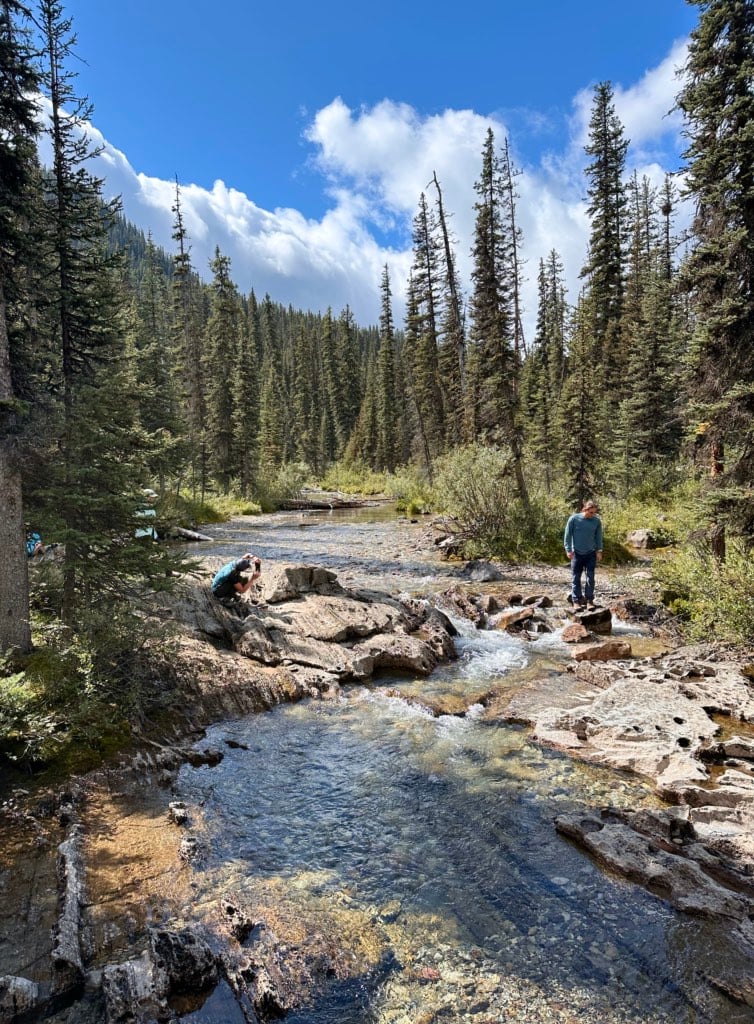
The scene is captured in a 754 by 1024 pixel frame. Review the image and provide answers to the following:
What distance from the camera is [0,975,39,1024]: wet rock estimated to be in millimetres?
3250

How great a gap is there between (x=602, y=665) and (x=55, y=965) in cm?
898

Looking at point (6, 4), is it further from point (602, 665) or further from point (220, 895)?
point (602, 665)

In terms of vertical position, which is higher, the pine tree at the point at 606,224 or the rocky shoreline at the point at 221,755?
the pine tree at the point at 606,224

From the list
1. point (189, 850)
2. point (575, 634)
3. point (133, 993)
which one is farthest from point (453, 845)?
point (575, 634)

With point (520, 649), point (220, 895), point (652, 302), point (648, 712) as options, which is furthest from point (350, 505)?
point (220, 895)

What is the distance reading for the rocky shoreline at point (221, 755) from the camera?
3.69 meters

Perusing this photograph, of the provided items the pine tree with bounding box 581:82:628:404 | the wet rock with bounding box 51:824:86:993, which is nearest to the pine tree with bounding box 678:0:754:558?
the wet rock with bounding box 51:824:86:993

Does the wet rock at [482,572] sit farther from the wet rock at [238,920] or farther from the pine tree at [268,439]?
the pine tree at [268,439]

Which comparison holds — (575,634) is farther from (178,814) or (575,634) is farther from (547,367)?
(547,367)

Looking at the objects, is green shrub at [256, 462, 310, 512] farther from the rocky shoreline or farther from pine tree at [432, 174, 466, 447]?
the rocky shoreline

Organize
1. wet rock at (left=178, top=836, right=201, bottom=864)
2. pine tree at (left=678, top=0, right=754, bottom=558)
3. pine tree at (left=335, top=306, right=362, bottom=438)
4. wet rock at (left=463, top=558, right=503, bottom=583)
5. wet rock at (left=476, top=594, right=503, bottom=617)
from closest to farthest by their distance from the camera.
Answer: wet rock at (left=178, top=836, right=201, bottom=864)
pine tree at (left=678, top=0, right=754, bottom=558)
wet rock at (left=476, top=594, right=503, bottom=617)
wet rock at (left=463, top=558, right=503, bottom=583)
pine tree at (left=335, top=306, right=362, bottom=438)

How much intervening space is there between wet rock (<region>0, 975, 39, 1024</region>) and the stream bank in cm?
4

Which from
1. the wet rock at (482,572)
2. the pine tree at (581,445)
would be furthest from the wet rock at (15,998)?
the pine tree at (581,445)

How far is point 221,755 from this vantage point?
7.14 m
